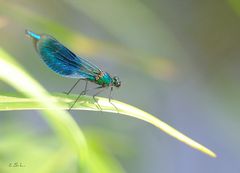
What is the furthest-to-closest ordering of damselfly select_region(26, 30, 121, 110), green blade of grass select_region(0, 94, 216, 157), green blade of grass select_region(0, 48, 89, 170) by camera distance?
damselfly select_region(26, 30, 121, 110), green blade of grass select_region(0, 94, 216, 157), green blade of grass select_region(0, 48, 89, 170)

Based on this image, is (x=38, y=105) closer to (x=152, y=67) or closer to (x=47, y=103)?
(x=47, y=103)

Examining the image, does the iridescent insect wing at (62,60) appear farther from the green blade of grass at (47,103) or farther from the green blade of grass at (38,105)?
the green blade of grass at (47,103)

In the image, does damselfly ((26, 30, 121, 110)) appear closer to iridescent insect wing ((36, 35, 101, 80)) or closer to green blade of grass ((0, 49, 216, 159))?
iridescent insect wing ((36, 35, 101, 80))

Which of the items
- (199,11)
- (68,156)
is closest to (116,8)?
(199,11)

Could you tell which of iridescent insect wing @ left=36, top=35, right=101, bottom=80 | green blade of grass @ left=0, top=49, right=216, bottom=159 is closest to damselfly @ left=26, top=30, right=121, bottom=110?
iridescent insect wing @ left=36, top=35, right=101, bottom=80

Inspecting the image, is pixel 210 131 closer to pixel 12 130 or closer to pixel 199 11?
pixel 199 11

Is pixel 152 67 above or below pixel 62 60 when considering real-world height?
above

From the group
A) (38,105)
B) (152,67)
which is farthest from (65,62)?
(152,67)
